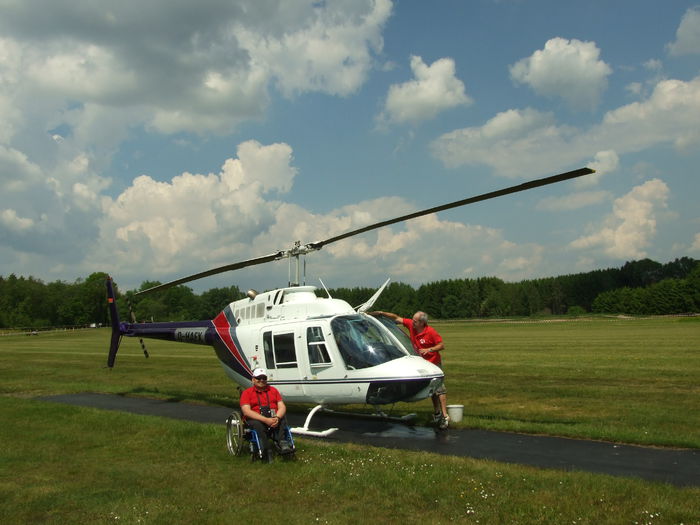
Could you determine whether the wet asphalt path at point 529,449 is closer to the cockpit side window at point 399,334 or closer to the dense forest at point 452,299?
the cockpit side window at point 399,334

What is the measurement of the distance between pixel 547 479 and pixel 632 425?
4879 millimetres

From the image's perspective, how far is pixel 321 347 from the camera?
12109 mm

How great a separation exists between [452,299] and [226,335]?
126358 millimetres

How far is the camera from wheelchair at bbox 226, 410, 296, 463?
29.7 feet

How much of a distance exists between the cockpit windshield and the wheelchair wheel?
8.66ft

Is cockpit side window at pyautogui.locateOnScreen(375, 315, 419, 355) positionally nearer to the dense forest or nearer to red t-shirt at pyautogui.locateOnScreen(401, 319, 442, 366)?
red t-shirt at pyautogui.locateOnScreen(401, 319, 442, 366)

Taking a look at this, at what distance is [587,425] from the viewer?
11391mm

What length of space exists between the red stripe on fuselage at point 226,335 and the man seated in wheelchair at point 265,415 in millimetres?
4590

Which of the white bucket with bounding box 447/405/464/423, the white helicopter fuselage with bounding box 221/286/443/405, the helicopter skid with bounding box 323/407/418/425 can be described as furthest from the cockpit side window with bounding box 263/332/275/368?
the white bucket with bounding box 447/405/464/423

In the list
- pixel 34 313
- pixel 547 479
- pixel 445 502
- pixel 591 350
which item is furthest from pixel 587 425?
pixel 34 313

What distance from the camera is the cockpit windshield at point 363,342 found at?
1141cm

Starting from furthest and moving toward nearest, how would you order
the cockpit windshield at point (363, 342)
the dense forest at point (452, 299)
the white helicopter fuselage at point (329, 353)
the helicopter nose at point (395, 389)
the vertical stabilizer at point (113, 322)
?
the dense forest at point (452, 299), the vertical stabilizer at point (113, 322), the cockpit windshield at point (363, 342), the white helicopter fuselage at point (329, 353), the helicopter nose at point (395, 389)

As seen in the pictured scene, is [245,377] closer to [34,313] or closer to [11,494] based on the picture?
[11,494]

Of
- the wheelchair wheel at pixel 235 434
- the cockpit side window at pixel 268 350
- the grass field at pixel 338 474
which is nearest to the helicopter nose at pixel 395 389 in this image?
the grass field at pixel 338 474
